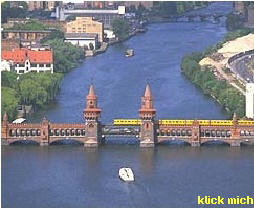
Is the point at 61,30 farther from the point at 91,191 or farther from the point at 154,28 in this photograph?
the point at 91,191

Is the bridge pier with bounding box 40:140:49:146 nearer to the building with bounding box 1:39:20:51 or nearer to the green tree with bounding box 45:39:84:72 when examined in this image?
the green tree with bounding box 45:39:84:72

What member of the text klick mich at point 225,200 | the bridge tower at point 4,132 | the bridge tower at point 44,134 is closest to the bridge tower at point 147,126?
the bridge tower at point 44,134

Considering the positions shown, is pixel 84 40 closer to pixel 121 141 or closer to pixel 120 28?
pixel 120 28

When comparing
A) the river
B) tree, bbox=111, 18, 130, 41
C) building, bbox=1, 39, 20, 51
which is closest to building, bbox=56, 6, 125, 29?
tree, bbox=111, 18, 130, 41

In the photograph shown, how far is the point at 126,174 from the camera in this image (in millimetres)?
9195

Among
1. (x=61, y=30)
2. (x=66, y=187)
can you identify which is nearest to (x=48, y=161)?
(x=66, y=187)

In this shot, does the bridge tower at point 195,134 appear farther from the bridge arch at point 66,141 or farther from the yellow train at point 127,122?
the bridge arch at point 66,141

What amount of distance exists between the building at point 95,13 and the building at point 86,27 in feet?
6.82

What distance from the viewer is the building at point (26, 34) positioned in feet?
66.9

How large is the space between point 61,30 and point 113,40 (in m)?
1.03

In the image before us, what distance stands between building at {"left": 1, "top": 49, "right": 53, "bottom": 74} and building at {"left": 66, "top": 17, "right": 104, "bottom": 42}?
504 cm

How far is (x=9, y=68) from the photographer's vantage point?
1539 cm

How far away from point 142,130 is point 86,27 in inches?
421

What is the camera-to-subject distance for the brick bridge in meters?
10.7
